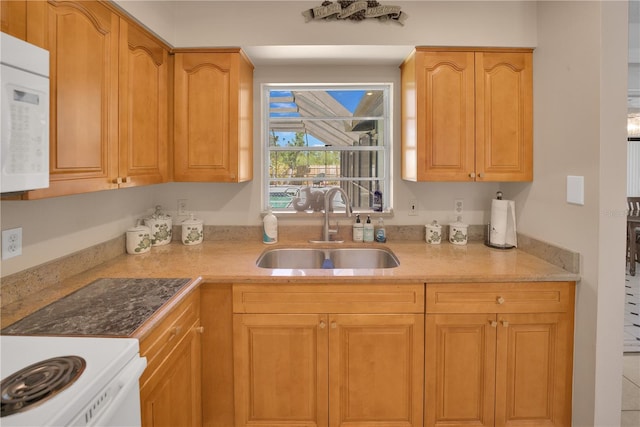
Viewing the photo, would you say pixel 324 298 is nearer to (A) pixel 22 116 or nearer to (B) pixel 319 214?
(B) pixel 319 214

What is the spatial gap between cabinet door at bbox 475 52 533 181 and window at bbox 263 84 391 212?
0.66 meters

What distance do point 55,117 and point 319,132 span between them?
178cm

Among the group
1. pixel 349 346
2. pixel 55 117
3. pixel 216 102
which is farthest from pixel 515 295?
pixel 55 117

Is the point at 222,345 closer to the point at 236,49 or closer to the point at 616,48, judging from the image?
the point at 236,49

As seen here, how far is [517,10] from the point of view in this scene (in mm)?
2295

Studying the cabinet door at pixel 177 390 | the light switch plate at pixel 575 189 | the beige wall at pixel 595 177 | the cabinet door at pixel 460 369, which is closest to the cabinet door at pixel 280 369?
the cabinet door at pixel 177 390

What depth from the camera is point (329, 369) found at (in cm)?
197

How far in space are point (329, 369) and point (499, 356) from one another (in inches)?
33.9

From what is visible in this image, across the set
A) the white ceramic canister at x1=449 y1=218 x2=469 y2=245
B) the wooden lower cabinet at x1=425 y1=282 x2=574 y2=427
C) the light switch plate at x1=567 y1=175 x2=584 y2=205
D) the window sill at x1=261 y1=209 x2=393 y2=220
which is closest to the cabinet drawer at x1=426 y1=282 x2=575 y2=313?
the wooden lower cabinet at x1=425 y1=282 x2=574 y2=427

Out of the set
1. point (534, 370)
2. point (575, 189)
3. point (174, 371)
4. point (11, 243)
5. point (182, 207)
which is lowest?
point (534, 370)

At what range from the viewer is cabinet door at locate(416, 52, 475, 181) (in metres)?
2.33

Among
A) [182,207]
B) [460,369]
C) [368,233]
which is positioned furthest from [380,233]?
[182,207]

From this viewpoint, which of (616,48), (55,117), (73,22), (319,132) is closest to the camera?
(55,117)

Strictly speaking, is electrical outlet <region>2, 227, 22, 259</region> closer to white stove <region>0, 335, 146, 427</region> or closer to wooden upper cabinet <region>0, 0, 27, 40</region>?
white stove <region>0, 335, 146, 427</region>
